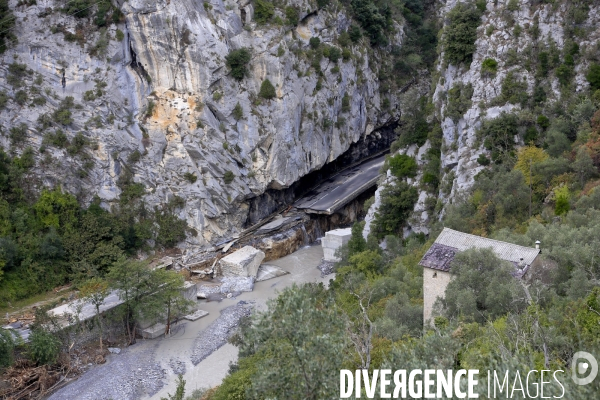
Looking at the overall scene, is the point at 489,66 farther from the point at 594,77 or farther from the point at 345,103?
the point at 345,103

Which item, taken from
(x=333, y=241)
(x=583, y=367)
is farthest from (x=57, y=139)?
(x=583, y=367)

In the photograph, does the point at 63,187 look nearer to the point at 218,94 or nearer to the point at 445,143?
the point at 218,94

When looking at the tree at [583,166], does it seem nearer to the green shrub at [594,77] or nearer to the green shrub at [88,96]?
the green shrub at [594,77]

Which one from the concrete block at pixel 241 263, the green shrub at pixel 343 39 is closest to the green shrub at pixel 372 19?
the green shrub at pixel 343 39

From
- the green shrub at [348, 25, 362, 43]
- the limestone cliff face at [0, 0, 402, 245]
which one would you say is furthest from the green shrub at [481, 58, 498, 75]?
the green shrub at [348, 25, 362, 43]

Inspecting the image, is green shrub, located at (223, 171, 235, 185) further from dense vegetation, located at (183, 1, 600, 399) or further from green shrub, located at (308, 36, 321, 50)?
green shrub, located at (308, 36, 321, 50)

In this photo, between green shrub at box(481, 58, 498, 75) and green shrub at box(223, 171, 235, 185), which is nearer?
green shrub at box(481, 58, 498, 75)
